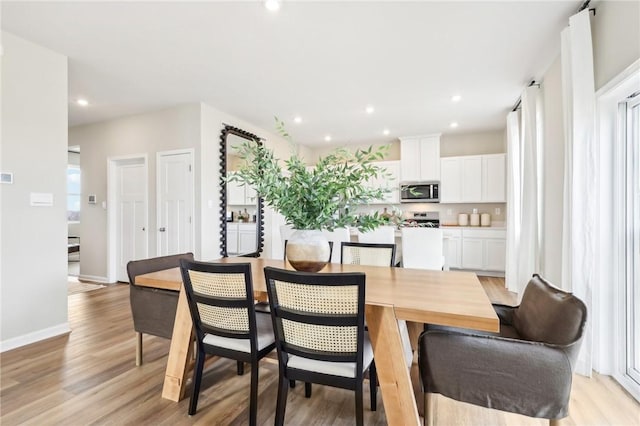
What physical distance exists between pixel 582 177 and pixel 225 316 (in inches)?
98.0

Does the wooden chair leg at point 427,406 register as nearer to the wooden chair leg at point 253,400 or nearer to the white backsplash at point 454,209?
the wooden chair leg at point 253,400

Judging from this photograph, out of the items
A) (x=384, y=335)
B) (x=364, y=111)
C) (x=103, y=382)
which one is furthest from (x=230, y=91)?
(x=384, y=335)

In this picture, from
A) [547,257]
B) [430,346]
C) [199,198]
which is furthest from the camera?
[199,198]

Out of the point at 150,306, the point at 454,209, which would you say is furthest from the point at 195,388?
the point at 454,209

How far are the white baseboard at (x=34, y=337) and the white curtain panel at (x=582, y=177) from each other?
171 inches

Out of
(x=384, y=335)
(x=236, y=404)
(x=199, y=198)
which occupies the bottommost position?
(x=236, y=404)

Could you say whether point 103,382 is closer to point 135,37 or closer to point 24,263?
point 24,263

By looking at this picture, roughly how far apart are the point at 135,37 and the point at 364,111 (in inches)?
117

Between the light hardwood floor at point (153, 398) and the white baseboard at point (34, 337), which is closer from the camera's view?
the light hardwood floor at point (153, 398)

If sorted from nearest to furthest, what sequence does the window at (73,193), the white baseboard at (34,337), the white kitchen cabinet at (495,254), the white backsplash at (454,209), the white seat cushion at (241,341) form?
the white seat cushion at (241,341)
the white baseboard at (34,337)
the white kitchen cabinet at (495,254)
the white backsplash at (454,209)
the window at (73,193)

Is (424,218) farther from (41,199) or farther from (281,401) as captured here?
(41,199)

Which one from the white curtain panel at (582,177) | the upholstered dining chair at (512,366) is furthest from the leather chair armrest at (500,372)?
the white curtain panel at (582,177)

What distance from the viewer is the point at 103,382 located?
2.06 metres

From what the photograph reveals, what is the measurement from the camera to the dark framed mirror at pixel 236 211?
461 cm
